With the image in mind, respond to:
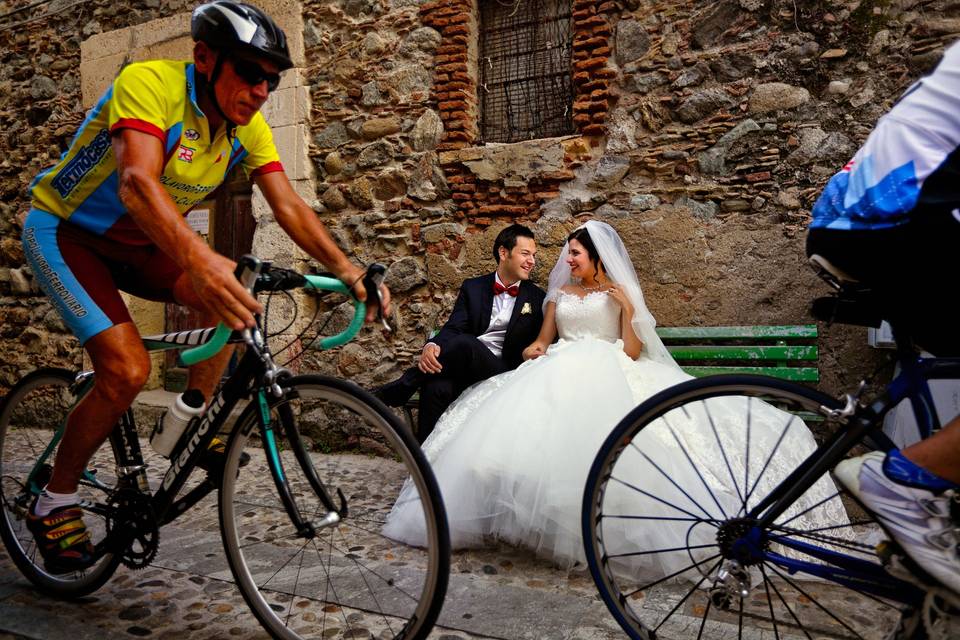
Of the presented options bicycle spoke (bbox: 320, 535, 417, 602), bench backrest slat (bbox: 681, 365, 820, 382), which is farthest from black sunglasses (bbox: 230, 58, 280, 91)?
bench backrest slat (bbox: 681, 365, 820, 382)

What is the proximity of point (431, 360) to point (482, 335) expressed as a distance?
1.69 ft

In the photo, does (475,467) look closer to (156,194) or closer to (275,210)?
(275,210)

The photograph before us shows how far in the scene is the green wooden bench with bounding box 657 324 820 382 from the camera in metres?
3.58

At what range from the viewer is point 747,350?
370cm

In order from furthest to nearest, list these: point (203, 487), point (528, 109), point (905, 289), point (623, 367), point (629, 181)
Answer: point (528, 109) → point (629, 181) → point (623, 367) → point (203, 487) → point (905, 289)

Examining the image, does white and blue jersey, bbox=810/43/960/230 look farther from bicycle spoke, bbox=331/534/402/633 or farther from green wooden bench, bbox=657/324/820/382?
green wooden bench, bbox=657/324/820/382

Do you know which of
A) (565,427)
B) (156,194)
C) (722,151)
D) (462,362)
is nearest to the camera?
(156,194)

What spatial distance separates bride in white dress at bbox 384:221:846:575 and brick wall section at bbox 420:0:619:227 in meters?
1.42

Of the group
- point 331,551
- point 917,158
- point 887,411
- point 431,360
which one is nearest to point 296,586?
point 331,551

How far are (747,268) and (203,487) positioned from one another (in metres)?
3.14

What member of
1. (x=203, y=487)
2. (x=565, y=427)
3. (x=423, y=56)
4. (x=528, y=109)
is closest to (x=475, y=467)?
(x=565, y=427)

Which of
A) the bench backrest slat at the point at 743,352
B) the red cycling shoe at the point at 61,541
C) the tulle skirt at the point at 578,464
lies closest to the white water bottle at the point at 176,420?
the red cycling shoe at the point at 61,541

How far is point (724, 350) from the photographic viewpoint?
12.3 feet

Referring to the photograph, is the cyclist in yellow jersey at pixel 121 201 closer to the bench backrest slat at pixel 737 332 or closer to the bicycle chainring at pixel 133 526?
the bicycle chainring at pixel 133 526
